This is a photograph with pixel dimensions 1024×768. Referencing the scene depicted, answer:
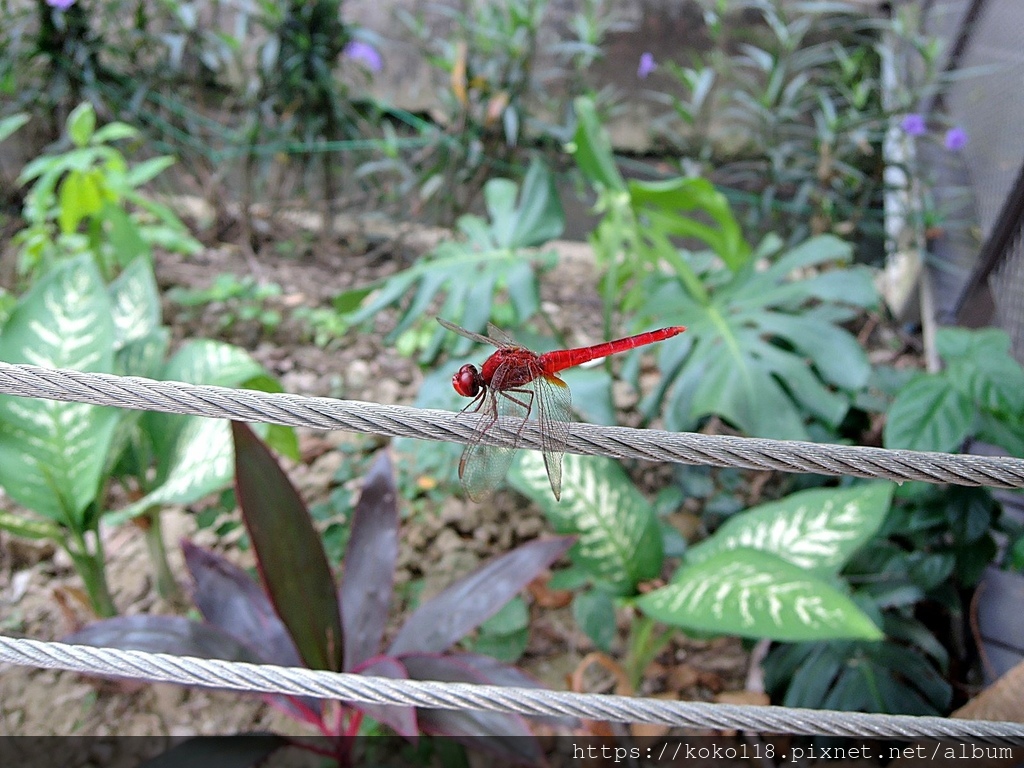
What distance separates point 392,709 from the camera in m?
1.07

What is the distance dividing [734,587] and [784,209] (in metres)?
1.98

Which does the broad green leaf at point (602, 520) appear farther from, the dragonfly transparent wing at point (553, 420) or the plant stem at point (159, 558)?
the plant stem at point (159, 558)

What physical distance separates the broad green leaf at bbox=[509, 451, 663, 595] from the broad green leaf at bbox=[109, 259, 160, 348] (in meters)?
0.87

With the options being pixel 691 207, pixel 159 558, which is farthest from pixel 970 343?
pixel 159 558

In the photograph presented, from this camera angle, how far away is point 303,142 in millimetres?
2820

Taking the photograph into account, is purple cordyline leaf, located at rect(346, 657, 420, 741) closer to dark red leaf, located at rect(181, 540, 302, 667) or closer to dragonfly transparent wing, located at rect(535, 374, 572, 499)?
dark red leaf, located at rect(181, 540, 302, 667)

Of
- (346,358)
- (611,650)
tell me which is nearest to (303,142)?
(346,358)

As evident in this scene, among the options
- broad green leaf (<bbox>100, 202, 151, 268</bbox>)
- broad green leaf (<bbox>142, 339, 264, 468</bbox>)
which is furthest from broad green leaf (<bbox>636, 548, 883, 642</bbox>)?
broad green leaf (<bbox>100, 202, 151, 268</bbox>)

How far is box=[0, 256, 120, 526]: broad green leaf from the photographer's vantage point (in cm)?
130

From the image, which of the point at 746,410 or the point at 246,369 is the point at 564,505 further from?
the point at 246,369

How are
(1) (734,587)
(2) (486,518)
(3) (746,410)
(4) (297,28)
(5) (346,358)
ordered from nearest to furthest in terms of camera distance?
(1) (734,587) < (3) (746,410) < (2) (486,518) < (5) (346,358) < (4) (297,28)

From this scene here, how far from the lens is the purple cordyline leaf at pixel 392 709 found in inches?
40.3

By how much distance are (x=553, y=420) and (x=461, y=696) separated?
0.30 m

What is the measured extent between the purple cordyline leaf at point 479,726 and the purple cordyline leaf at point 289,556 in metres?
0.17
